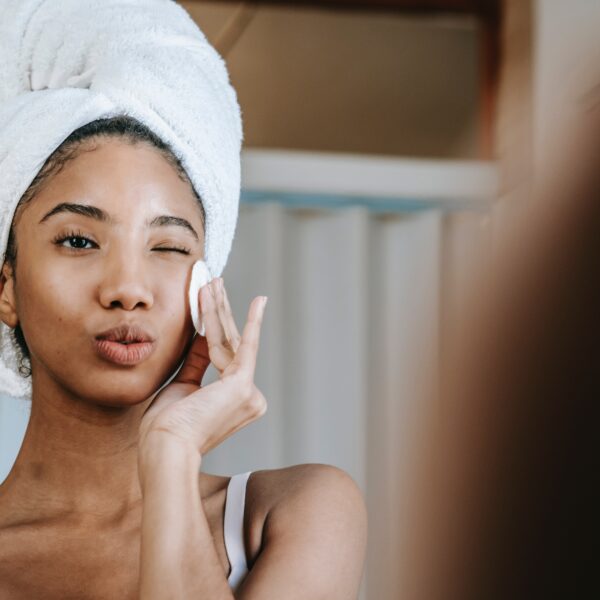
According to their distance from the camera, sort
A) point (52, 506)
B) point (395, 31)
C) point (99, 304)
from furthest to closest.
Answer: point (395, 31)
point (52, 506)
point (99, 304)

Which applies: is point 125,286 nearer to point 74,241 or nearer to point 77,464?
point 74,241

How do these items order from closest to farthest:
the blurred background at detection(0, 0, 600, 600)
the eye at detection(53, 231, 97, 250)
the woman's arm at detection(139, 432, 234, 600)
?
the woman's arm at detection(139, 432, 234, 600) → the eye at detection(53, 231, 97, 250) → the blurred background at detection(0, 0, 600, 600)

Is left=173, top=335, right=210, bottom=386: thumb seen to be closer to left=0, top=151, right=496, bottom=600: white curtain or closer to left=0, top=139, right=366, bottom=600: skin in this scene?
left=0, top=139, right=366, bottom=600: skin

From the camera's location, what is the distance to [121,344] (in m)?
0.83

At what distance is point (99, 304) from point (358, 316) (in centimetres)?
51

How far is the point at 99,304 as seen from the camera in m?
0.83

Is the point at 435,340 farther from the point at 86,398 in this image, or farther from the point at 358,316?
the point at 86,398

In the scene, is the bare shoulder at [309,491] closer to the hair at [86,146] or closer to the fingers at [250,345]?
the fingers at [250,345]

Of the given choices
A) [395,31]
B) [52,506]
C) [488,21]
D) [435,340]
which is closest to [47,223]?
[52,506]

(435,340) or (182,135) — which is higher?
(182,135)

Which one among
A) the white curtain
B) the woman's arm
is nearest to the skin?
the woman's arm

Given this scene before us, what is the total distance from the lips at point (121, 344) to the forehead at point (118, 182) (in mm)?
102

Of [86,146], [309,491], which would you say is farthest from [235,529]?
[86,146]

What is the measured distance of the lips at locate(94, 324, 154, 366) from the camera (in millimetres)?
824
